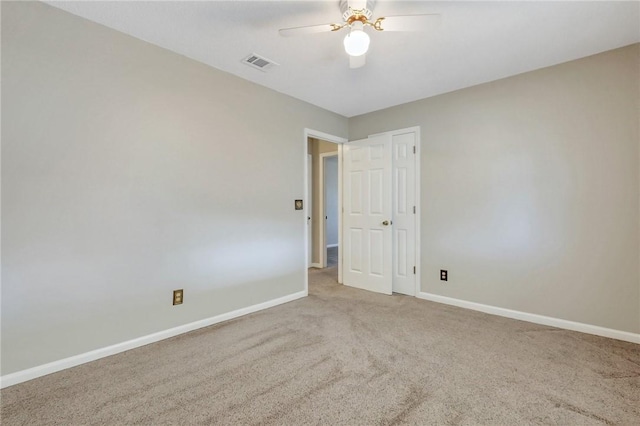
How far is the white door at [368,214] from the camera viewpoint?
3709 mm

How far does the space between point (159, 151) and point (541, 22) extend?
10.1ft

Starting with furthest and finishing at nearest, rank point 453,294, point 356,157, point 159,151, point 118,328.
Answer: point 356,157 → point 453,294 → point 159,151 → point 118,328

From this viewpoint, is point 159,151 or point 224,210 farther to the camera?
point 224,210

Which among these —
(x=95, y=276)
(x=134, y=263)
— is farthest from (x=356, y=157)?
(x=95, y=276)

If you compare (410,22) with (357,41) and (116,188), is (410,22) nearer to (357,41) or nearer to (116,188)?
(357,41)

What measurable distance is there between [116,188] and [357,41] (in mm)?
2025

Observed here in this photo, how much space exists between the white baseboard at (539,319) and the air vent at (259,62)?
10.0 ft

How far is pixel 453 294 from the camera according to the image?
10.8ft

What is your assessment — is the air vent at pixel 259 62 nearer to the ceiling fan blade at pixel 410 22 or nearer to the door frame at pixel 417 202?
the ceiling fan blade at pixel 410 22

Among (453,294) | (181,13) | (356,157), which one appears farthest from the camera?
(356,157)

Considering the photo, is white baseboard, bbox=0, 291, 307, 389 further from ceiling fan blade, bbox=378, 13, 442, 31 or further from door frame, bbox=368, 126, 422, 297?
ceiling fan blade, bbox=378, 13, 442, 31

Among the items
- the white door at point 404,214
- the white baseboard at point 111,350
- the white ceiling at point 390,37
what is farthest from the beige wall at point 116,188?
the white door at point 404,214

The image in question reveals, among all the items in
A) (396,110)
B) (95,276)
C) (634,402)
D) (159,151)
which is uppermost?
(396,110)

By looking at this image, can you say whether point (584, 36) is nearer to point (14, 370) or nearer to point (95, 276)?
point (95, 276)
